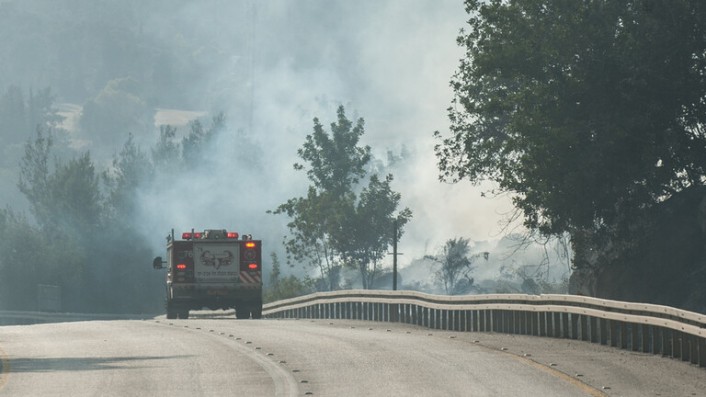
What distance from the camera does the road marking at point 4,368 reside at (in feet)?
70.5

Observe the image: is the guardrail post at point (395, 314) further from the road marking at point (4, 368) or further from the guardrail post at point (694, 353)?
the guardrail post at point (694, 353)

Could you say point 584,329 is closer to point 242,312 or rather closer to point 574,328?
point 574,328

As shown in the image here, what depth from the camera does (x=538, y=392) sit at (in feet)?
62.3

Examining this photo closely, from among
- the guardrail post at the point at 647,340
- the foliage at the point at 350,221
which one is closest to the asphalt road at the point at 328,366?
the guardrail post at the point at 647,340

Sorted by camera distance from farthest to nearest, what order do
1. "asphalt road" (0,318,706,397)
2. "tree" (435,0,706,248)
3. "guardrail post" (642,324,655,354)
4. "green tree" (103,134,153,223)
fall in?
"green tree" (103,134,153,223) < "tree" (435,0,706,248) < "guardrail post" (642,324,655,354) < "asphalt road" (0,318,706,397)

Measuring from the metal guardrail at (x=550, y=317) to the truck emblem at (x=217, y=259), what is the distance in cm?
385

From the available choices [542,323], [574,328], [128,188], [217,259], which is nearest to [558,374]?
[574,328]

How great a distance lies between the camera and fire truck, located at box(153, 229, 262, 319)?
151ft

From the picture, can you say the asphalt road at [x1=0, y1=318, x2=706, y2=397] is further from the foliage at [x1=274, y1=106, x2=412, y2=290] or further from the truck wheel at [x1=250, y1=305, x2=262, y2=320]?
the foliage at [x1=274, y1=106, x2=412, y2=290]

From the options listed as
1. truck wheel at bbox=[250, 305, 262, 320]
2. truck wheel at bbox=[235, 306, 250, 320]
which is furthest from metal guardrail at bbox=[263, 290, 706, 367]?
truck wheel at bbox=[235, 306, 250, 320]

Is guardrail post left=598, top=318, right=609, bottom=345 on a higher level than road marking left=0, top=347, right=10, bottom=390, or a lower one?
higher

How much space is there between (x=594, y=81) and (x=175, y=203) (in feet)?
403

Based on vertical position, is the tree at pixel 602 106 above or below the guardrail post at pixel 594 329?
above

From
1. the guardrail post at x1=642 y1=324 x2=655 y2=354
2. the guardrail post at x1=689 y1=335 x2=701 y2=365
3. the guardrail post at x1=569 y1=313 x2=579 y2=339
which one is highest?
the guardrail post at x1=569 y1=313 x2=579 y2=339
